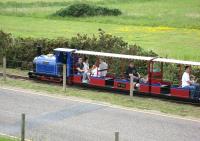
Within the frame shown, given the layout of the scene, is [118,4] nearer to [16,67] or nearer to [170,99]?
[16,67]

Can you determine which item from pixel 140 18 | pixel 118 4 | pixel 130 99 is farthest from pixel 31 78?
Answer: pixel 118 4

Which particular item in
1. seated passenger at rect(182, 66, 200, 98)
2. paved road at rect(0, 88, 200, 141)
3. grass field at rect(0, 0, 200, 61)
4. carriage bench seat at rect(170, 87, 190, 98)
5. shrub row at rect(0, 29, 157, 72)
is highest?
grass field at rect(0, 0, 200, 61)

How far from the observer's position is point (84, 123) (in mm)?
18984

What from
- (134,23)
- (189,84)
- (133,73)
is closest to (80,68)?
(133,73)

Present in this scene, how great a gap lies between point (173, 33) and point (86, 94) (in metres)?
27.0

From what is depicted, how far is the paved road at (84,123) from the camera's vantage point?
17312 millimetres

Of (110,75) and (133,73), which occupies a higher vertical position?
(133,73)

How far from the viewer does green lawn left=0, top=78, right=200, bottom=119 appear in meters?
21.3

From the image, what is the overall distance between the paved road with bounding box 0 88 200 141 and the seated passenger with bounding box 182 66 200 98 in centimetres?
282

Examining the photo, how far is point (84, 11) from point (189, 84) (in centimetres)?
4131

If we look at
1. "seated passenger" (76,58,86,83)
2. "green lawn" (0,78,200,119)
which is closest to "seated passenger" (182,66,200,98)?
"green lawn" (0,78,200,119)

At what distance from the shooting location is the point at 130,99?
23.2m

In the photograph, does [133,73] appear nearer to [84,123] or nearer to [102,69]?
[102,69]

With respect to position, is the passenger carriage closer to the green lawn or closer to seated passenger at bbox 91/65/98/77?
seated passenger at bbox 91/65/98/77
